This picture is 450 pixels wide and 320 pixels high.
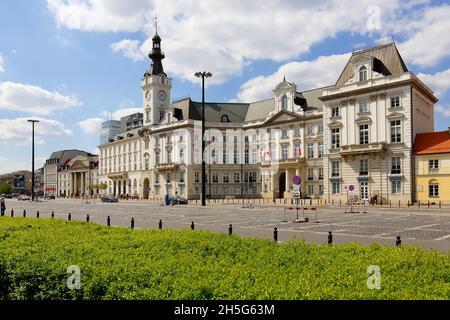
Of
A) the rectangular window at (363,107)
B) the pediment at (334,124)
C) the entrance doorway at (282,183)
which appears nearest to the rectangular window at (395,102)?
the rectangular window at (363,107)

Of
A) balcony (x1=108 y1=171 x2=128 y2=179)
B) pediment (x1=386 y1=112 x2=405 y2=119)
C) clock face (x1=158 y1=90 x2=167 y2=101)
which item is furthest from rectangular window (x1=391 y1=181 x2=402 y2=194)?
balcony (x1=108 y1=171 x2=128 y2=179)

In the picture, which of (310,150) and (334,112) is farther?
(310,150)

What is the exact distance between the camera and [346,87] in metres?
61.1

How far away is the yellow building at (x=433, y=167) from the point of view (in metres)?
51.1

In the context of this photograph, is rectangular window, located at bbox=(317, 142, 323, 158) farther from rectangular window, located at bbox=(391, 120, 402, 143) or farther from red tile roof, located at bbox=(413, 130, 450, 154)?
red tile roof, located at bbox=(413, 130, 450, 154)

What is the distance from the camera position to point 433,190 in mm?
52156

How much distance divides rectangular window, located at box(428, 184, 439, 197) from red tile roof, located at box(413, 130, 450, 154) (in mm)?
4263

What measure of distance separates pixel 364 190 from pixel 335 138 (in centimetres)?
919

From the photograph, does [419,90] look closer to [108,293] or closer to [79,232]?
[79,232]

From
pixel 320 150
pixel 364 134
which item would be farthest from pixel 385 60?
pixel 320 150

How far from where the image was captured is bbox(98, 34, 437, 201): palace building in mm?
56125

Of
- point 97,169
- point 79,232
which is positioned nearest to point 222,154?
point 97,169

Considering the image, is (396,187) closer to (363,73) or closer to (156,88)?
(363,73)

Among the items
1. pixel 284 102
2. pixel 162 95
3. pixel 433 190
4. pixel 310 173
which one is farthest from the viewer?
pixel 162 95
